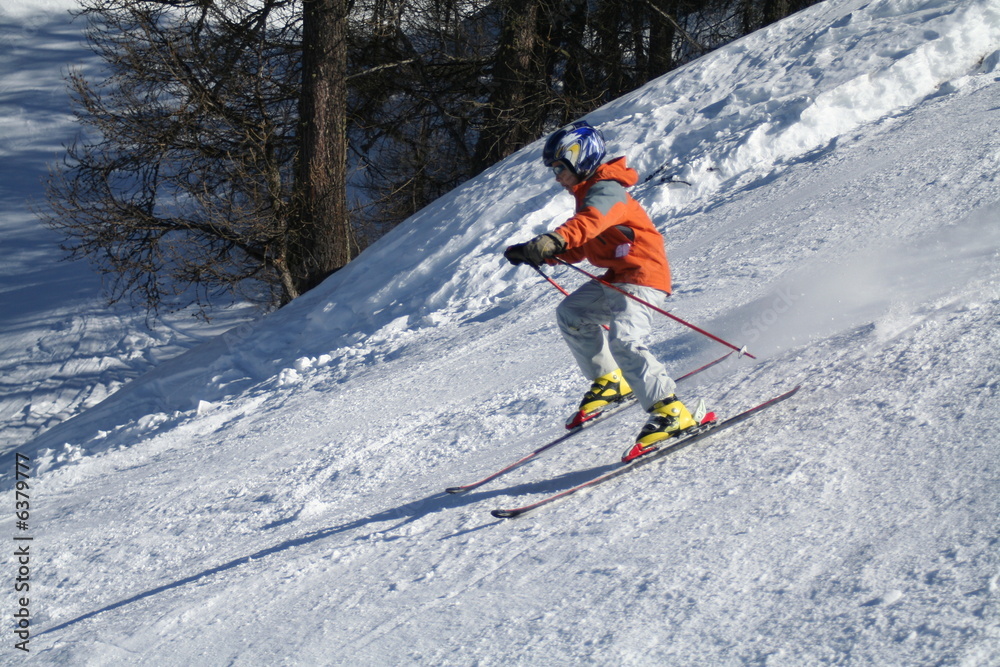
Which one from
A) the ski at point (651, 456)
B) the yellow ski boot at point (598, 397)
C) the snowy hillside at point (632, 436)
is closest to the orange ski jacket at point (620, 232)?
the yellow ski boot at point (598, 397)

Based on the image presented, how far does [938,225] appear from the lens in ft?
17.4

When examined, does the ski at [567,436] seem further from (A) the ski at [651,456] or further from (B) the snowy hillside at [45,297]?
(B) the snowy hillside at [45,297]

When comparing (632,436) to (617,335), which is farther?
(632,436)

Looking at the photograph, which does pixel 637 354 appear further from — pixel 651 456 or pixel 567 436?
pixel 567 436

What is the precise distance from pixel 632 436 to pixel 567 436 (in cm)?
38

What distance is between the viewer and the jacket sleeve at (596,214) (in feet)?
11.7

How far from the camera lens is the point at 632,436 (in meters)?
4.20

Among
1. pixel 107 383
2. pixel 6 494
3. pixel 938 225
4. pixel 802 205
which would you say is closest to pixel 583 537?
pixel 938 225

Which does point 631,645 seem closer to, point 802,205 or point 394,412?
point 394,412

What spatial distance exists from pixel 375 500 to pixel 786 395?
91.4 inches

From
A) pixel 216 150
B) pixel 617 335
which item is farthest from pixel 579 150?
pixel 216 150

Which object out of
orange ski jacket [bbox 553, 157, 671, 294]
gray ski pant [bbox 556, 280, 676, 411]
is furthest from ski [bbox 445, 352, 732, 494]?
orange ski jacket [bbox 553, 157, 671, 294]

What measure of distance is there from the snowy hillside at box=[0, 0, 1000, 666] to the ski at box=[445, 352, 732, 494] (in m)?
0.09

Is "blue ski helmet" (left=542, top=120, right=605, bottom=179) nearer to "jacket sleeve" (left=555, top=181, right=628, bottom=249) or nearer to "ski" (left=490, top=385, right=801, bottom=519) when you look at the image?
"jacket sleeve" (left=555, top=181, right=628, bottom=249)
